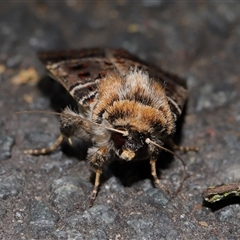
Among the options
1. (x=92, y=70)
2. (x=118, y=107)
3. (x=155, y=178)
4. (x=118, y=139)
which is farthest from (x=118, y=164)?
(x=92, y=70)

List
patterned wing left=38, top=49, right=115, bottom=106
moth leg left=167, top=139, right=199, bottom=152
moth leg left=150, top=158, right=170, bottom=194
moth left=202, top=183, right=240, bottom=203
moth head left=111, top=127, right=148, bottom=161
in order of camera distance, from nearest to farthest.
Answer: moth head left=111, top=127, right=148, bottom=161 → moth left=202, top=183, right=240, bottom=203 → moth leg left=150, top=158, right=170, bottom=194 → patterned wing left=38, top=49, right=115, bottom=106 → moth leg left=167, top=139, right=199, bottom=152

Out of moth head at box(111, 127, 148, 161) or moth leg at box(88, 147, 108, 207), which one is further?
moth leg at box(88, 147, 108, 207)

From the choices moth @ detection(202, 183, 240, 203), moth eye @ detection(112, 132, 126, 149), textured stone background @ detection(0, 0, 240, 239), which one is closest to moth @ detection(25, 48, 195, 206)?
moth eye @ detection(112, 132, 126, 149)

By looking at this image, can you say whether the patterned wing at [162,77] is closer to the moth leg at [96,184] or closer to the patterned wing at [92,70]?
the patterned wing at [92,70]

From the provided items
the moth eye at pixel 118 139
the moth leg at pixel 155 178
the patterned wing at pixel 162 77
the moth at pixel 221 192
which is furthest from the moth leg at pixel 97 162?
the moth at pixel 221 192

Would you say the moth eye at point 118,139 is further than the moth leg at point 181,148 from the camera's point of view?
No

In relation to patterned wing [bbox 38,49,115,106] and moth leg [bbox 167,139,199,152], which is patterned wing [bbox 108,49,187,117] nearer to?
patterned wing [bbox 38,49,115,106]
